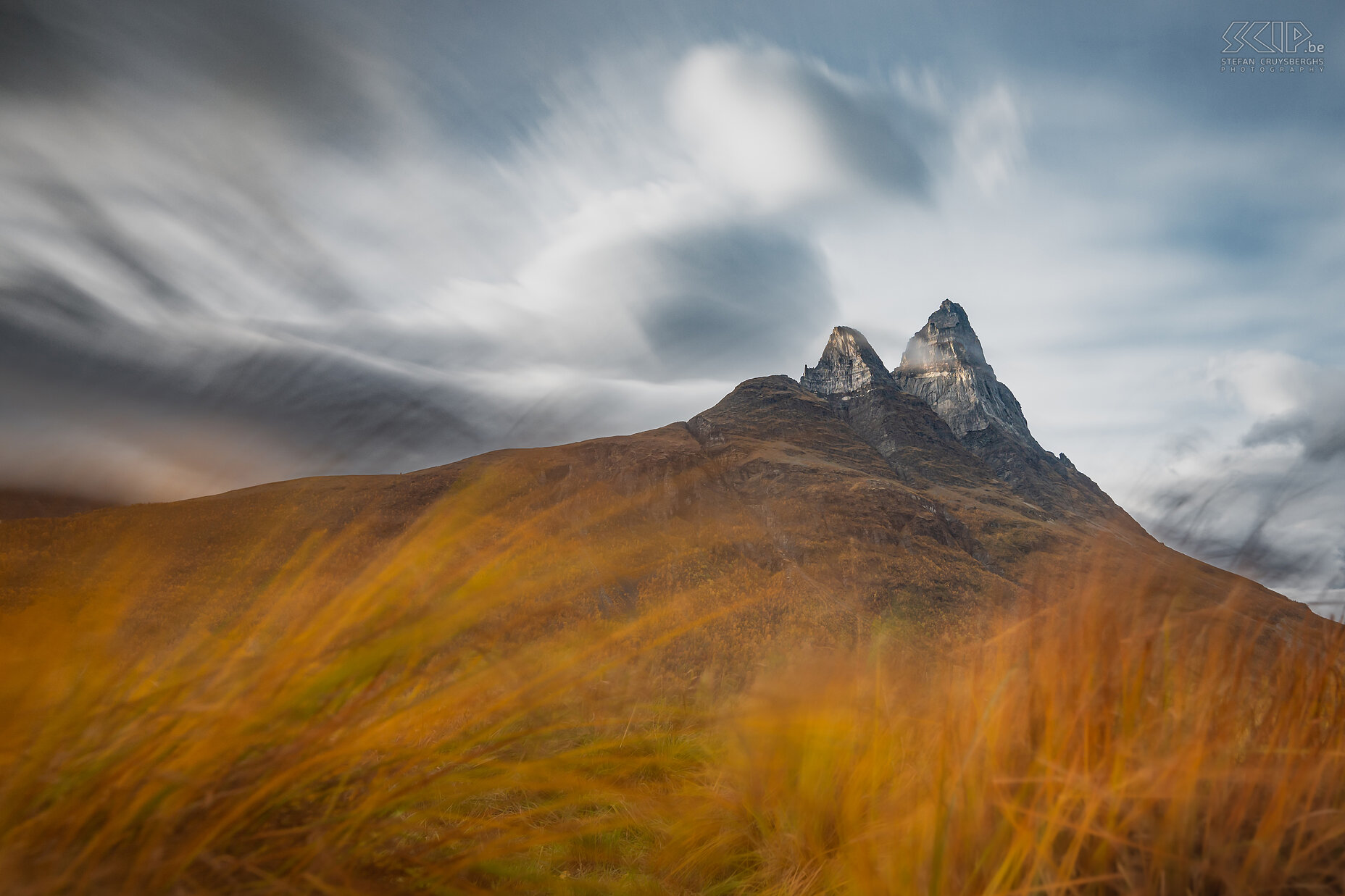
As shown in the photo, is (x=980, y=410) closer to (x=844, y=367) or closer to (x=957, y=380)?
(x=957, y=380)

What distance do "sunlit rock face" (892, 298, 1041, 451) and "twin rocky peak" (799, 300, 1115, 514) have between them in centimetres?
20

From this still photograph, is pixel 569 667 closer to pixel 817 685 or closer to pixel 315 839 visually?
pixel 315 839

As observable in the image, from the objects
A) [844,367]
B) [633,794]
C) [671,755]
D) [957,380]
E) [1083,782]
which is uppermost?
[957,380]

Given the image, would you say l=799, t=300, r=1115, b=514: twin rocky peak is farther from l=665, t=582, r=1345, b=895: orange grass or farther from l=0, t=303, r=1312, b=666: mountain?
l=665, t=582, r=1345, b=895: orange grass

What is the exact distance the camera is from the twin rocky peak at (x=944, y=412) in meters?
51.6

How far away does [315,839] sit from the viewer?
85 centimetres

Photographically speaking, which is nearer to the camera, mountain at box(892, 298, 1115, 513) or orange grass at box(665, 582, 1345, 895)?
orange grass at box(665, 582, 1345, 895)

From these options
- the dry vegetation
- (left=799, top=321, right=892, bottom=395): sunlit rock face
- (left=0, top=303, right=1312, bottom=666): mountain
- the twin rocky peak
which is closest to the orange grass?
the dry vegetation

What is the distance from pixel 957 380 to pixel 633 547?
98.4m

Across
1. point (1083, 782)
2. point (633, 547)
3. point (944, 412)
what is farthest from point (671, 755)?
point (944, 412)

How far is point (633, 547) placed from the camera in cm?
1681

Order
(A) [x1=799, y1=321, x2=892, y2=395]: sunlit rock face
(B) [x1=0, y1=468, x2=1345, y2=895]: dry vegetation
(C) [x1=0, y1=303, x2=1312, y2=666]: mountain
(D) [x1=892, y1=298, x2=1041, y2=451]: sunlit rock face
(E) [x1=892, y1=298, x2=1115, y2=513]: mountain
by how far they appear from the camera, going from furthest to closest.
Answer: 1. (D) [x1=892, y1=298, x2=1041, y2=451]: sunlit rock face
2. (E) [x1=892, y1=298, x2=1115, y2=513]: mountain
3. (A) [x1=799, y1=321, x2=892, y2=395]: sunlit rock face
4. (C) [x1=0, y1=303, x2=1312, y2=666]: mountain
5. (B) [x1=0, y1=468, x2=1345, y2=895]: dry vegetation

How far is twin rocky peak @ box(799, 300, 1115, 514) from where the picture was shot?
51562 mm

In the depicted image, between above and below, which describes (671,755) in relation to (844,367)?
below
